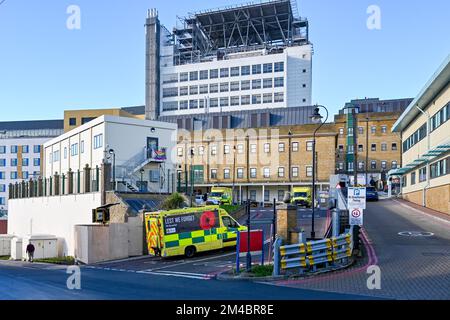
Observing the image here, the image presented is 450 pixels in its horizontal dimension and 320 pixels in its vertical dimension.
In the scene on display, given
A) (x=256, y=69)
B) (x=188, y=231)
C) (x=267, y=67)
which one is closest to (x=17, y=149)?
(x=256, y=69)

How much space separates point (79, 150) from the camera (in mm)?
50031

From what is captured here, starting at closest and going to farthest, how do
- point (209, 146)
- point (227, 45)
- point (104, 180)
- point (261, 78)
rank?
1. point (104, 180)
2. point (209, 146)
3. point (261, 78)
4. point (227, 45)

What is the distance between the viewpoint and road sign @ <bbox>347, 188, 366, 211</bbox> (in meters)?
18.1

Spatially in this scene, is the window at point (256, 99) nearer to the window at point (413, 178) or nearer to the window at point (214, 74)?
the window at point (214, 74)

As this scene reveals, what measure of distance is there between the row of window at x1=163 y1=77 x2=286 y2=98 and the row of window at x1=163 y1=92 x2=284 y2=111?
5.49 ft

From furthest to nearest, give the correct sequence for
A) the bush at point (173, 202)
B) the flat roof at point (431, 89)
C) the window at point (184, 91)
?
the window at point (184, 91) < the bush at point (173, 202) < the flat roof at point (431, 89)

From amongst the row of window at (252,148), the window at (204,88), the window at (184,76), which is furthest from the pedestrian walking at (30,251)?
the window at (184,76)

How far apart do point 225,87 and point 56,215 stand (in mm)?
63830

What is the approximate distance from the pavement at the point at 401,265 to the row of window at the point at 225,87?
2773 inches

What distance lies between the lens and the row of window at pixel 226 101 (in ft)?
326

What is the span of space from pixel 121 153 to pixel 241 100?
2318 inches

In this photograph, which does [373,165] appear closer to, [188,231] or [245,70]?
[245,70]
